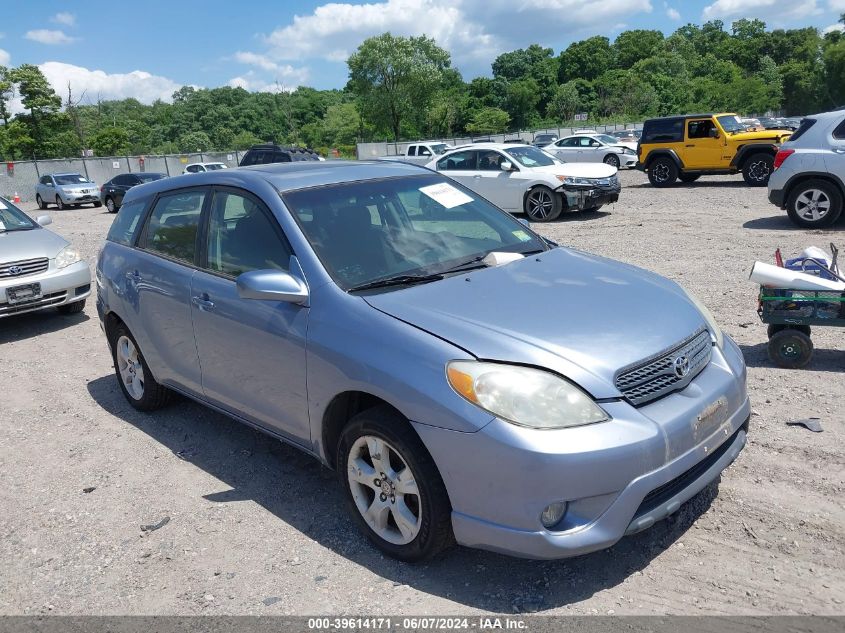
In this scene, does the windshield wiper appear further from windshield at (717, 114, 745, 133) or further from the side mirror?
windshield at (717, 114, 745, 133)

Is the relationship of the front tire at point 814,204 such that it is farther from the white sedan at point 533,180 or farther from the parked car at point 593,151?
the parked car at point 593,151

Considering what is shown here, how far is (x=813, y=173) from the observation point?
10.9 metres

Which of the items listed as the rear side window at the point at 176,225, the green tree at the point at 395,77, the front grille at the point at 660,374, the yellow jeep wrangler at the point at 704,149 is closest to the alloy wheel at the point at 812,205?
the yellow jeep wrangler at the point at 704,149

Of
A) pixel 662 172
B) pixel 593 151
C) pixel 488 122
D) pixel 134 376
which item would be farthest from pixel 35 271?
pixel 488 122

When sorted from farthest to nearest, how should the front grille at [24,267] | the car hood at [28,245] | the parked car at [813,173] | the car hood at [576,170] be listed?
the car hood at [576,170] → the parked car at [813,173] → the car hood at [28,245] → the front grille at [24,267]

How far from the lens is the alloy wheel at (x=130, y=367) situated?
5.16 metres

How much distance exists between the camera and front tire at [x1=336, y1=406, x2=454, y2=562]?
9.54 feet

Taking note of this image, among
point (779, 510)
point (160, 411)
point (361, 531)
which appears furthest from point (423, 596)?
point (160, 411)

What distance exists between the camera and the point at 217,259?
13.6 ft

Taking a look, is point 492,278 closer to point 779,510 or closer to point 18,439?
point 779,510

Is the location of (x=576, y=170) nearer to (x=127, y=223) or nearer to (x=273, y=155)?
(x=127, y=223)

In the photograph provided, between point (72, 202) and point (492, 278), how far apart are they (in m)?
29.5

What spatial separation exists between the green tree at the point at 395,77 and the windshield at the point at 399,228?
71058mm

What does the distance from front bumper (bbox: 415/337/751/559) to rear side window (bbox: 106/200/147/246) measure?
129 inches
